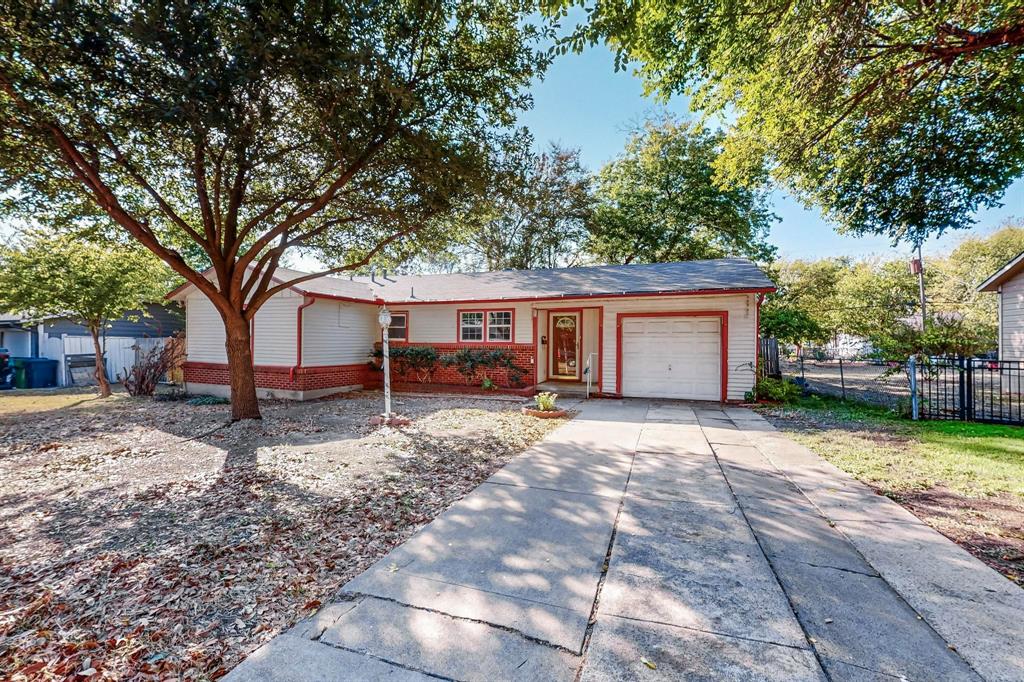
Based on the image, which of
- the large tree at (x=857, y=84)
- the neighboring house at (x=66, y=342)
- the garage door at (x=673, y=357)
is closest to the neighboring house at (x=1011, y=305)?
the large tree at (x=857, y=84)

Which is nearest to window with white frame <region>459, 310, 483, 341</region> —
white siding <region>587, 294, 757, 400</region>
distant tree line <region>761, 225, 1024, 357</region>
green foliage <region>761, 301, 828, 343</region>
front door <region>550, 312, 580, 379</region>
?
front door <region>550, 312, 580, 379</region>

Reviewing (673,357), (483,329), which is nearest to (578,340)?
(483,329)

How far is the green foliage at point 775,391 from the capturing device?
983 cm

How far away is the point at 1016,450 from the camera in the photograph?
5.78 meters

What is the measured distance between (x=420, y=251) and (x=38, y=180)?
6.74 m

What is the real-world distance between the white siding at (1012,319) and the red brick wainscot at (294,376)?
19.5 m

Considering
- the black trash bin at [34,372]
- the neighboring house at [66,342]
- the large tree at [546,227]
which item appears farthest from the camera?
the large tree at [546,227]

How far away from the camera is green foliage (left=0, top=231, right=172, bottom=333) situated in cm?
1045

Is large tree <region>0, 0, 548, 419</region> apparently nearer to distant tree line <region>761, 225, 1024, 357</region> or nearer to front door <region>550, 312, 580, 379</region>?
front door <region>550, 312, 580, 379</region>

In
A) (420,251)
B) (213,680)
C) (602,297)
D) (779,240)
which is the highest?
(779,240)

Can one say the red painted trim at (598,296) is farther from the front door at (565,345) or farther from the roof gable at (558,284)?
the front door at (565,345)

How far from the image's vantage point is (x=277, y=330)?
11406 millimetres

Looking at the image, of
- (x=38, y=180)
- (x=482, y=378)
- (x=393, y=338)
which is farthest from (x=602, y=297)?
(x=38, y=180)

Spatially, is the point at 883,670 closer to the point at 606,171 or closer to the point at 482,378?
the point at 482,378
